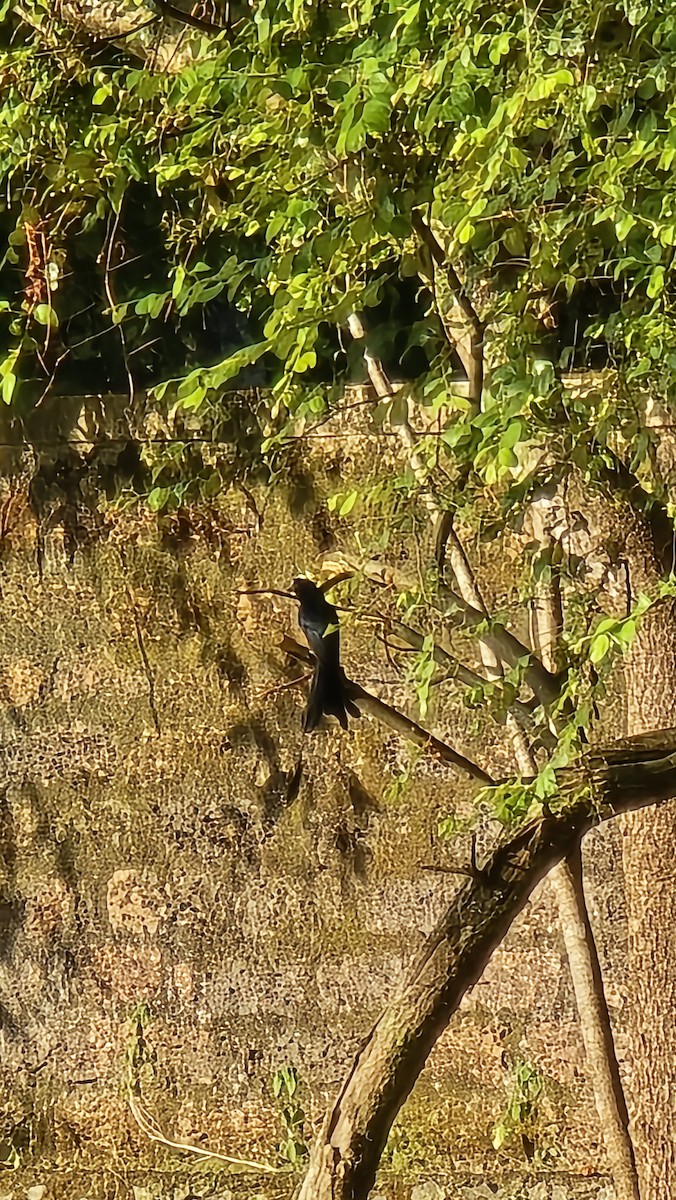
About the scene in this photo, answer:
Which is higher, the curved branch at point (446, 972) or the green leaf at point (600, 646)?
the green leaf at point (600, 646)

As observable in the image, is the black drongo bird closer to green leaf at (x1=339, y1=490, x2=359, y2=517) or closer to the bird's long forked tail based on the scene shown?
the bird's long forked tail

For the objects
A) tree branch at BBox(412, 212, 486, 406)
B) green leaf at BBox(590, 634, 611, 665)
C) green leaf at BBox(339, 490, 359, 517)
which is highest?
tree branch at BBox(412, 212, 486, 406)

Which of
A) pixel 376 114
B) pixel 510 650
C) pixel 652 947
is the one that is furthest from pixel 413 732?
pixel 376 114

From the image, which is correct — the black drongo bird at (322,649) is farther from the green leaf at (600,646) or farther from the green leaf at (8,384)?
the green leaf at (600,646)

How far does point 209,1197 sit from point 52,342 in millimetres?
2174

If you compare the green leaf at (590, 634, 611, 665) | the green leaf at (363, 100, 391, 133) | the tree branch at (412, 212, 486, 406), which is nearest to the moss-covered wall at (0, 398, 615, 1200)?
the tree branch at (412, 212, 486, 406)

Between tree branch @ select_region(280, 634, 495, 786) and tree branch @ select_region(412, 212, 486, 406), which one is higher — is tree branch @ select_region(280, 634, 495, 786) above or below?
below

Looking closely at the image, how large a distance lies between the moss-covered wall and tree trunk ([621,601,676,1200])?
59cm

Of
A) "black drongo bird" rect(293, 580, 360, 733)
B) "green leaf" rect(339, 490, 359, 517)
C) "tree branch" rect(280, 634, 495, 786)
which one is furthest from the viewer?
"black drongo bird" rect(293, 580, 360, 733)

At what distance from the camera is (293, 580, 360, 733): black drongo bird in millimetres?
2605

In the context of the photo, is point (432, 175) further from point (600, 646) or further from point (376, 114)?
point (600, 646)

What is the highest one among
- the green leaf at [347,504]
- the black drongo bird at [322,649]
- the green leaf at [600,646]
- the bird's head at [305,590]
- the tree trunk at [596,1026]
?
the bird's head at [305,590]

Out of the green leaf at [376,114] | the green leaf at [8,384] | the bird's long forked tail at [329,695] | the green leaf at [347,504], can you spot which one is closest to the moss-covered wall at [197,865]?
the bird's long forked tail at [329,695]

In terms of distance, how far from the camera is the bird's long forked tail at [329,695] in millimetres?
2682
